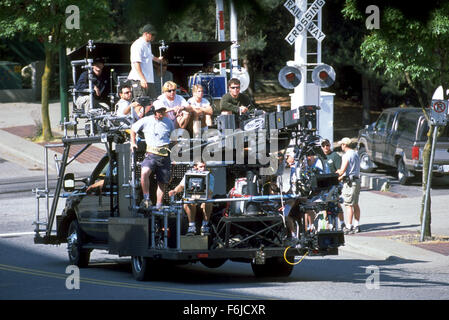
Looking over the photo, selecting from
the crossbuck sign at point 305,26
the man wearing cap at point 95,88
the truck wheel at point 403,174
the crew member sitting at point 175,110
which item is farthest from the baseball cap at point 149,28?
the truck wheel at point 403,174

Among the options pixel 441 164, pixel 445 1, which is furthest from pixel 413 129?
pixel 445 1

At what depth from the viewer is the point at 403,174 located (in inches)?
914

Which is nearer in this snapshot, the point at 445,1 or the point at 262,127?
the point at 445,1

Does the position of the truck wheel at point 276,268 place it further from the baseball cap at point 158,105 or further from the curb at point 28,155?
the curb at point 28,155

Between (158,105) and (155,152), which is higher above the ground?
(158,105)

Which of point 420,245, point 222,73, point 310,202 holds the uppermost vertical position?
point 222,73

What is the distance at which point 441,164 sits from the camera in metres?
22.2

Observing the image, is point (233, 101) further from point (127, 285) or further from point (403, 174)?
point (403, 174)

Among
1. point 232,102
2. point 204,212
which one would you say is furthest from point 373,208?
point 204,212

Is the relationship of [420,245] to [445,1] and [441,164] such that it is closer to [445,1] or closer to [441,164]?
[441,164]

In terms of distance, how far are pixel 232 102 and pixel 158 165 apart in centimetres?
195

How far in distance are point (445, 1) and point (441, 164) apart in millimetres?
18097

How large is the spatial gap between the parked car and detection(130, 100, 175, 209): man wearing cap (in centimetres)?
1233

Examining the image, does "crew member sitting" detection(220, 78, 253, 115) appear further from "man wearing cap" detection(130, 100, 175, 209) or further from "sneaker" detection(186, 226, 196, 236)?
"sneaker" detection(186, 226, 196, 236)
